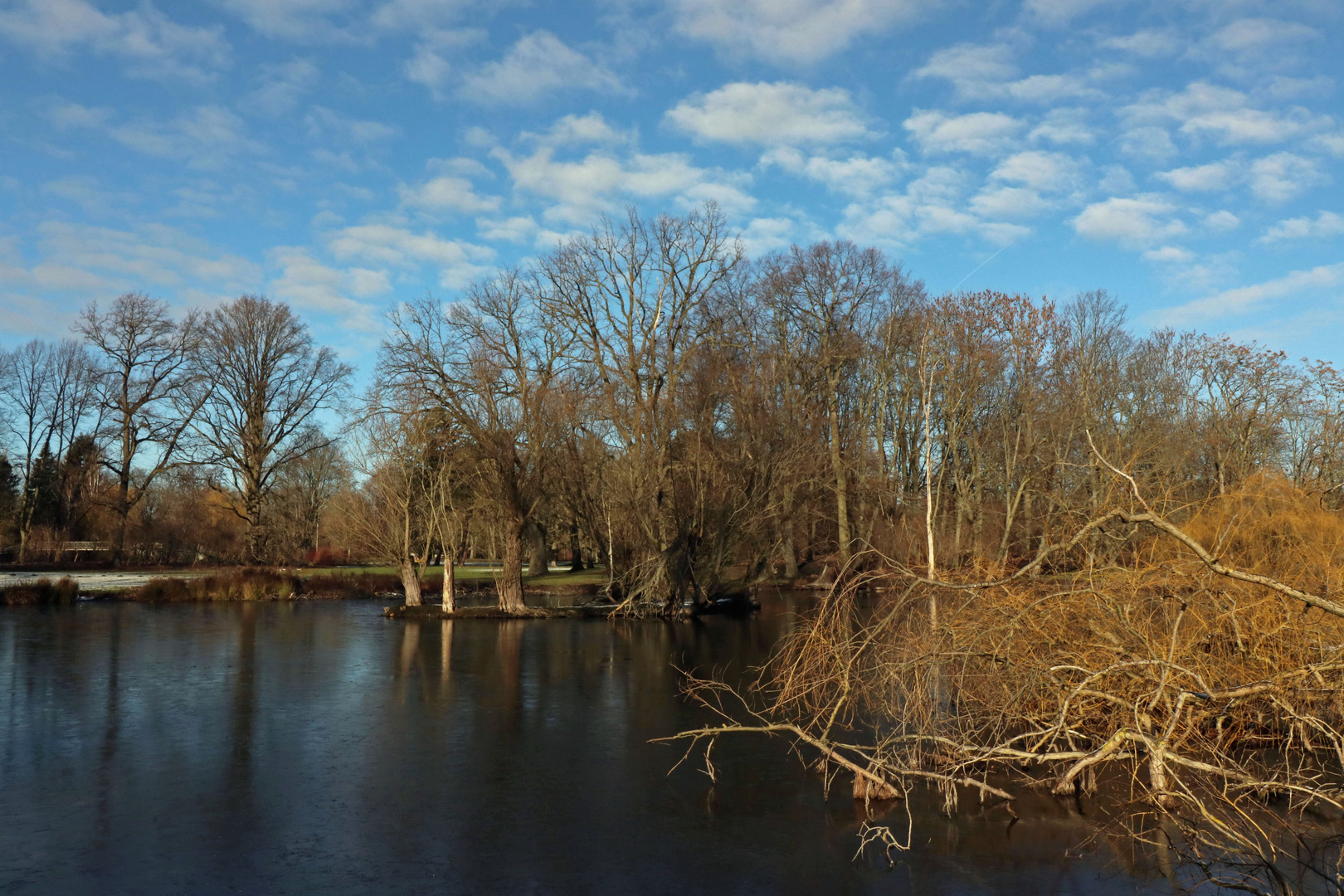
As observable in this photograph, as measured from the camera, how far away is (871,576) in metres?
7.75

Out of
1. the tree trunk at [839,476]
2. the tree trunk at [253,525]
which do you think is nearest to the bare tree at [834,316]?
the tree trunk at [839,476]

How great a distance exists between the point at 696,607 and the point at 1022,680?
19.1m

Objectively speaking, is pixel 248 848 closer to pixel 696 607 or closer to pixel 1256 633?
pixel 1256 633

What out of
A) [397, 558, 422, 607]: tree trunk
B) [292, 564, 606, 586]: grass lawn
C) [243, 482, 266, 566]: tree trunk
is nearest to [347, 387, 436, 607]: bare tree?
[397, 558, 422, 607]: tree trunk

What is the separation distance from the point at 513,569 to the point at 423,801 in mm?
16996

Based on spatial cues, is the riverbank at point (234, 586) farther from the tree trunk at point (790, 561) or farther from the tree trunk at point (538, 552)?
the tree trunk at point (790, 561)

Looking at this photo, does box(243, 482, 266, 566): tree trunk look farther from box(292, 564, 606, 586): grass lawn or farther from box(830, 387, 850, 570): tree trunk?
box(830, 387, 850, 570): tree trunk

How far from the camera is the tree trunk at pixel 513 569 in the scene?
2492 centimetres

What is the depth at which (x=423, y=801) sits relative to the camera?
26.6 ft

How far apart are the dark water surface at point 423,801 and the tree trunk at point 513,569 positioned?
9379 millimetres

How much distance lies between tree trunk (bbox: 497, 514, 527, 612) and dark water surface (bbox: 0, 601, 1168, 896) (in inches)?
369

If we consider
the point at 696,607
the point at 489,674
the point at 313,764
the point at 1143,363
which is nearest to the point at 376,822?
the point at 313,764

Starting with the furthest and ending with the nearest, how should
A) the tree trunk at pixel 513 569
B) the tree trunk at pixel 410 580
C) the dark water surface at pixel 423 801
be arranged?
the tree trunk at pixel 410 580 < the tree trunk at pixel 513 569 < the dark water surface at pixel 423 801

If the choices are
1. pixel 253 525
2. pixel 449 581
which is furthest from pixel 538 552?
pixel 449 581
